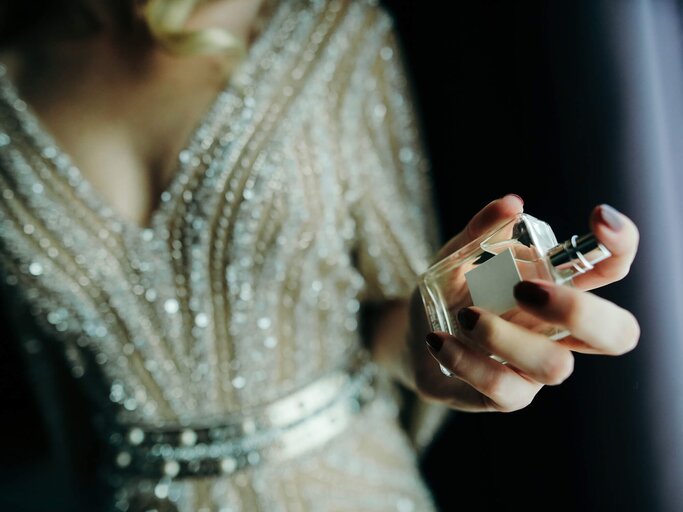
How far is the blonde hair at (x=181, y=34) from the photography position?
→ 552 mm

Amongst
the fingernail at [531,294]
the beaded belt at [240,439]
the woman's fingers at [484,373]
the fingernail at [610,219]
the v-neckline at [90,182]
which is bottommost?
the beaded belt at [240,439]

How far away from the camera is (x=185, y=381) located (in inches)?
22.2

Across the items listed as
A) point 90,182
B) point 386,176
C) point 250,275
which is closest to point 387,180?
point 386,176

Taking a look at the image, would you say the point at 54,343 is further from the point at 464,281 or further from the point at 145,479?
the point at 464,281

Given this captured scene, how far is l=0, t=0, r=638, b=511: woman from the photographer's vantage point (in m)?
0.52

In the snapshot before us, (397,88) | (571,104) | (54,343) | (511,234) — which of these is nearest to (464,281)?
(511,234)

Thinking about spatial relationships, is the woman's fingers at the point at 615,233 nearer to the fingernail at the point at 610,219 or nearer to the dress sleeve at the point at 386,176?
the fingernail at the point at 610,219

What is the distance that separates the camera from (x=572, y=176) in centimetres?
45

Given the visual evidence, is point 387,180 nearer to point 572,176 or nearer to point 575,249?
point 572,176

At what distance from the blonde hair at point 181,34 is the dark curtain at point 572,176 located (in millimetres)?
207

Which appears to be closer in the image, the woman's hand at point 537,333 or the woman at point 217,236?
the woman's hand at point 537,333

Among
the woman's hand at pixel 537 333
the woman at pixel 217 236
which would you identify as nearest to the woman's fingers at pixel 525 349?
the woman's hand at pixel 537 333

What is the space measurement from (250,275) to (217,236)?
0.16 ft

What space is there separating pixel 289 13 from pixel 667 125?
0.38m
